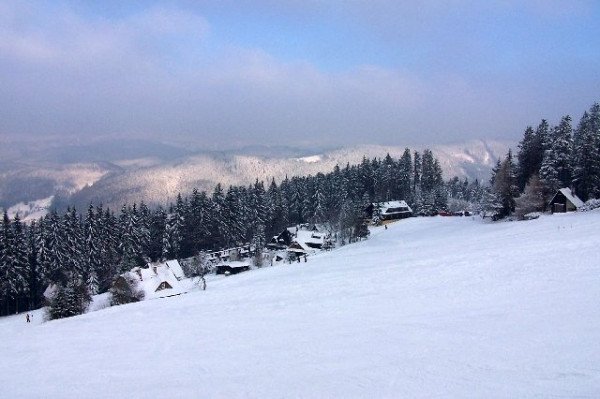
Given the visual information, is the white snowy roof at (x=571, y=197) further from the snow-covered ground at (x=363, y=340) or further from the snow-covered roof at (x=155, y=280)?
the snow-covered roof at (x=155, y=280)

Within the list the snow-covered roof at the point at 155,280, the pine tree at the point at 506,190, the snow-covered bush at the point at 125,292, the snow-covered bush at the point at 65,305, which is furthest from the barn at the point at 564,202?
the snow-covered bush at the point at 65,305

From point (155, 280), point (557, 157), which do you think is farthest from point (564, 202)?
point (155, 280)

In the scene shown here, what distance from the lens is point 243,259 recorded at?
67.8 metres

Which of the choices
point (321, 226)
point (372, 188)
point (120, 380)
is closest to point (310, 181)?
point (372, 188)

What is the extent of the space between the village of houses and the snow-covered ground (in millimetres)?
17940

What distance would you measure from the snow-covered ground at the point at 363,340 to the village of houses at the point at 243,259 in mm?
17940

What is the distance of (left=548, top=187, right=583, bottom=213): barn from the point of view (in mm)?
50562

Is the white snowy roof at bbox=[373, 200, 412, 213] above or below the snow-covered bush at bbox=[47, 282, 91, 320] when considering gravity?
above

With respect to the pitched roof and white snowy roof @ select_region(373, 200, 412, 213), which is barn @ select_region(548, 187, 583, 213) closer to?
the pitched roof

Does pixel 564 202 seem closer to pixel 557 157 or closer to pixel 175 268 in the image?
pixel 557 157

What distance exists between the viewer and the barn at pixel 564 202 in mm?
50562

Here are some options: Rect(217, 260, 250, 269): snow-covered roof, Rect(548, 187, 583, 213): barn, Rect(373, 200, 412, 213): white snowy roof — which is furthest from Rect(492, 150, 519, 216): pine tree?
Rect(217, 260, 250, 269): snow-covered roof

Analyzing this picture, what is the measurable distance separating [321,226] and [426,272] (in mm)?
58718

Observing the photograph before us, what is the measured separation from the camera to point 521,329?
1282cm
